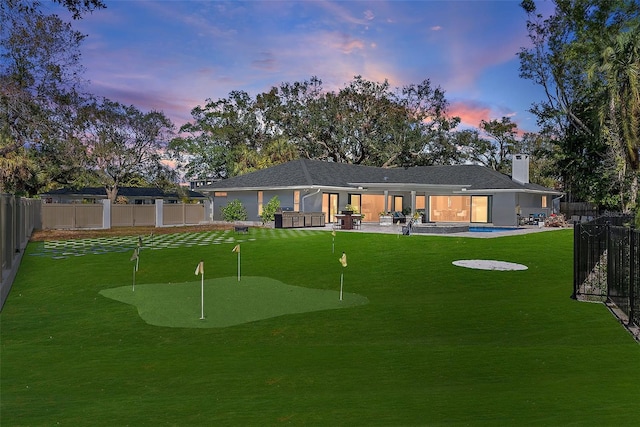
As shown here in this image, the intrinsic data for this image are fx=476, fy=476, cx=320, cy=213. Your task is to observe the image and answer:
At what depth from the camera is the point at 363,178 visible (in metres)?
37.5

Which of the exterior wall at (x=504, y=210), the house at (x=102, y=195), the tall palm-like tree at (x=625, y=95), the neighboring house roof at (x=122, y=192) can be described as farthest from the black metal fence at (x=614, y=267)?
the neighboring house roof at (x=122, y=192)

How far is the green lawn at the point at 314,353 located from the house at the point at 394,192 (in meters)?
22.3

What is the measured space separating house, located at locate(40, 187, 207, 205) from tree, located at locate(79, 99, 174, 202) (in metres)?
4.68

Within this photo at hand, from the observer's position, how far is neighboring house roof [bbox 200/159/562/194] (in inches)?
1328

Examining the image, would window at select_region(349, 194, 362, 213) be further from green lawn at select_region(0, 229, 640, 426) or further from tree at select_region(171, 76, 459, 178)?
green lawn at select_region(0, 229, 640, 426)

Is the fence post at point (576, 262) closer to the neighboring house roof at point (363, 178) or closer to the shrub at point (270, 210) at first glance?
the neighboring house roof at point (363, 178)

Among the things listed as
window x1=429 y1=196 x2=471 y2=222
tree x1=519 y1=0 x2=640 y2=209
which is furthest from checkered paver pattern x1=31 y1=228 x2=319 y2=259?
tree x1=519 y1=0 x2=640 y2=209

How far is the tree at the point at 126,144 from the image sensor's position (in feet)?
120

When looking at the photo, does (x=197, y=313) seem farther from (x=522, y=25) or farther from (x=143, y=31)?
(x=522, y=25)

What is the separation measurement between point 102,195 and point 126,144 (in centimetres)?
1416

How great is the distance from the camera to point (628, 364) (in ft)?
16.9

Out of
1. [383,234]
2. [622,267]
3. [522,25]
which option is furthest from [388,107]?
[622,267]

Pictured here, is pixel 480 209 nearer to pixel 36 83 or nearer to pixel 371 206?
pixel 371 206

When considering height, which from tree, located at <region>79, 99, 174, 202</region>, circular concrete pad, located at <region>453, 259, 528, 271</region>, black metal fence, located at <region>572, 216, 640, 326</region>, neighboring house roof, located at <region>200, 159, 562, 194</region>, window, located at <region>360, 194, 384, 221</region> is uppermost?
tree, located at <region>79, 99, 174, 202</region>
